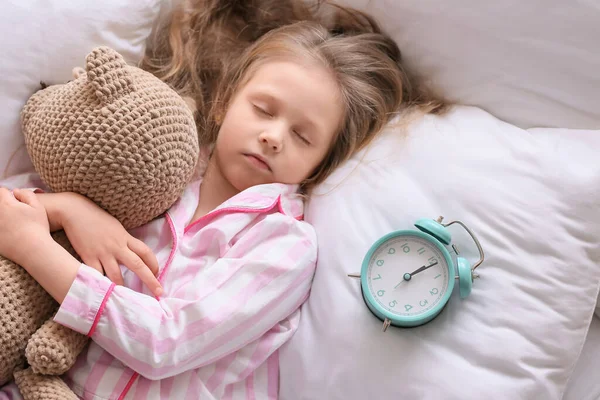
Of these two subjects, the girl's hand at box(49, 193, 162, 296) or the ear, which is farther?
the ear

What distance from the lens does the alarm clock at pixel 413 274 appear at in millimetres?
899

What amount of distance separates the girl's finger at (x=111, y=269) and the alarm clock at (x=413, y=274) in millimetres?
367

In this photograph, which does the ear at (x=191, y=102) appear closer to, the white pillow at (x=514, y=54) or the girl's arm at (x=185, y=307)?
the girl's arm at (x=185, y=307)

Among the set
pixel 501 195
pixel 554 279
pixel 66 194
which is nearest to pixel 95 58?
pixel 66 194

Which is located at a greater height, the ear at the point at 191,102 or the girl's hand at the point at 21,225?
the ear at the point at 191,102

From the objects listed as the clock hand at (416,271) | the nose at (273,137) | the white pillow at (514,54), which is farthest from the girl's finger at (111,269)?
the white pillow at (514,54)

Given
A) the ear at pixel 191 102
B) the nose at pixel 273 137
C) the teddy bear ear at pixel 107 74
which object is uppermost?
the teddy bear ear at pixel 107 74

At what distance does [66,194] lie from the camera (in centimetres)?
92

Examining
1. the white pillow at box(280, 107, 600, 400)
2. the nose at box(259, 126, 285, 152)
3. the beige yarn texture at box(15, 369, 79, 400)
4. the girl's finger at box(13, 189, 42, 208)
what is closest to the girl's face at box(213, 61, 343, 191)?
the nose at box(259, 126, 285, 152)

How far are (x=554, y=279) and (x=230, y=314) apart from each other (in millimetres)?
496

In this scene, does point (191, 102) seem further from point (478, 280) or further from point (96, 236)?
point (478, 280)

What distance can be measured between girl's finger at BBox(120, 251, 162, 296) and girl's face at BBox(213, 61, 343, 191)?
249 millimetres

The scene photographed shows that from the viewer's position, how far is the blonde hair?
3.80 feet

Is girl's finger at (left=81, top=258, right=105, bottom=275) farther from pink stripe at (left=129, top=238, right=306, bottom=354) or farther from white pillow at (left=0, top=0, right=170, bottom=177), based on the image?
white pillow at (left=0, top=0, right=170, bottom=177)
